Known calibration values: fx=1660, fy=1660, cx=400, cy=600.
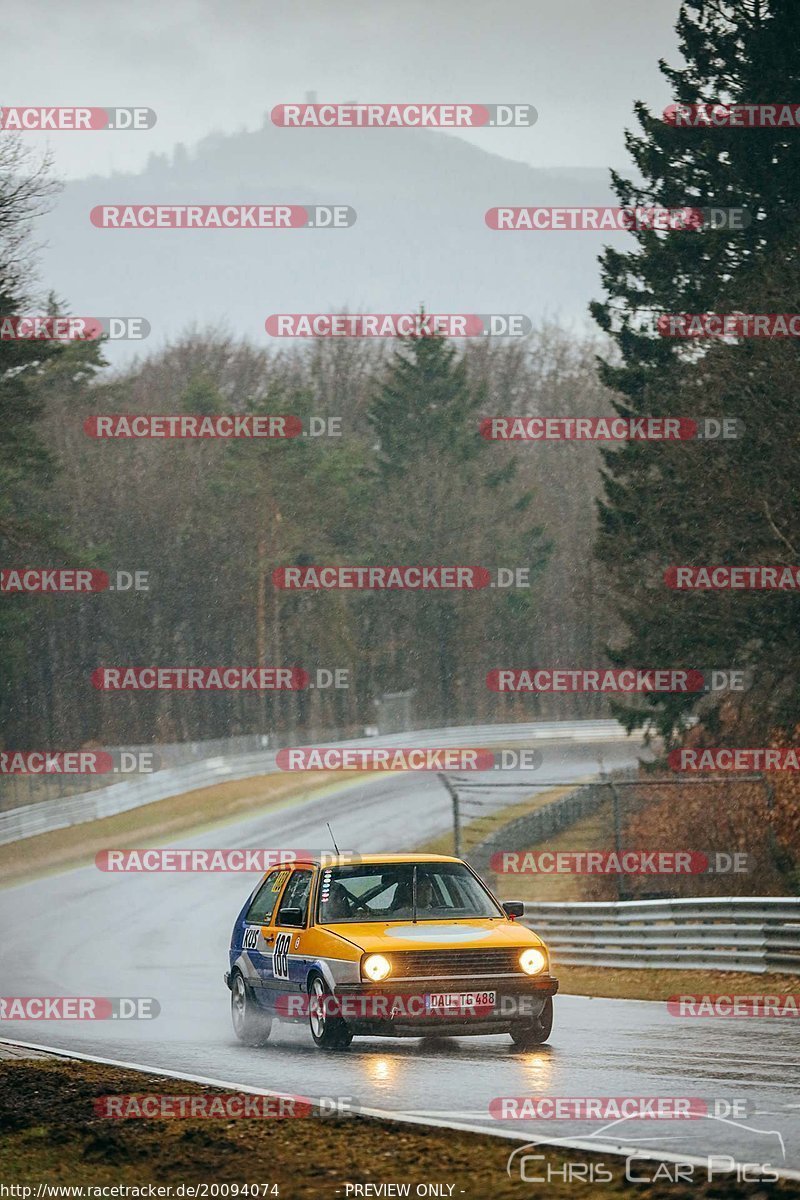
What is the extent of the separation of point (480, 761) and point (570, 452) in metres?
28.2

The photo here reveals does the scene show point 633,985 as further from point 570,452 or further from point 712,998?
point 570,452

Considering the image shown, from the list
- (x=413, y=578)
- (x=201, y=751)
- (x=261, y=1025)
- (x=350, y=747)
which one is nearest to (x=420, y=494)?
(x=413, y=578)

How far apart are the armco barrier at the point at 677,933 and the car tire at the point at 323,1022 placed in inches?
275

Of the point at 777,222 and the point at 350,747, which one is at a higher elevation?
the point at 777,222

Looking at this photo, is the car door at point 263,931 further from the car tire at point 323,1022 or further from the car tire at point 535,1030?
the car tire at point 535,1030

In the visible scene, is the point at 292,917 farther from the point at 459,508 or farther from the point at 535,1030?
the point at 459,508

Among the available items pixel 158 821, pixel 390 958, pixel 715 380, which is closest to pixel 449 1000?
pixel 390 958

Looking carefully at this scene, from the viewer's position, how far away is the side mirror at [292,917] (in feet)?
43.8

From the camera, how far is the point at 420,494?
72.1 metres

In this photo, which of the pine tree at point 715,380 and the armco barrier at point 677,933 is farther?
the pine tree at point 715,380

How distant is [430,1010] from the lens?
1221cm

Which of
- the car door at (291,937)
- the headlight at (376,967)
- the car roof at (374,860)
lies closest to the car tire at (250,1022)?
the car door at (291,937)

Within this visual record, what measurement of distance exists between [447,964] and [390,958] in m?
0.42

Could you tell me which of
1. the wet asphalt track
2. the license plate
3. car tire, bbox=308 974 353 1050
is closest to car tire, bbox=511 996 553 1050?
the wet asphalt track
